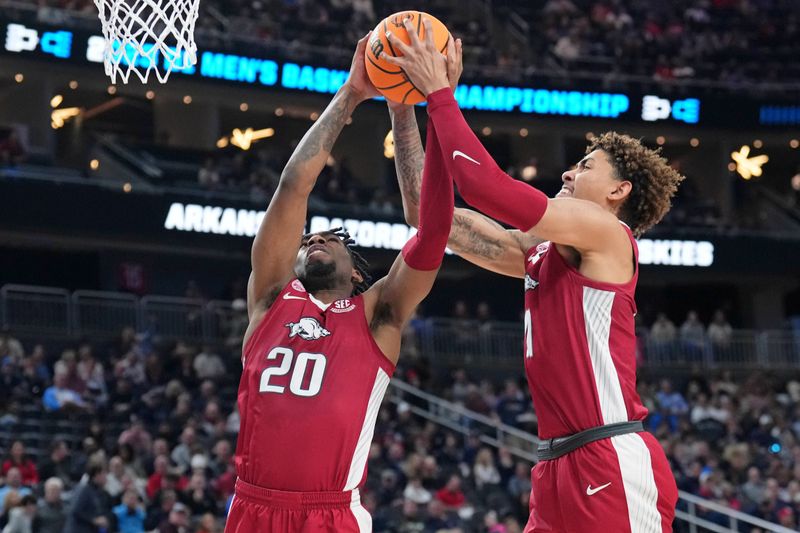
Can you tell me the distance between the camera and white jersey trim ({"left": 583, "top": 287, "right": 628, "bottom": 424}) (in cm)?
498

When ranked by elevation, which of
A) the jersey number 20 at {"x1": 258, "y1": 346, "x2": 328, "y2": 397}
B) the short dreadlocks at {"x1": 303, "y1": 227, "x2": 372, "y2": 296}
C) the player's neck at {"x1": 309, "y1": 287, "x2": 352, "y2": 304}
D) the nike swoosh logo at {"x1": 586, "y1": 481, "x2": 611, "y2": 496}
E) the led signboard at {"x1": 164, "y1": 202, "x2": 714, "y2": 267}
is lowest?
the nike swoosh logo at {"x1": 586, "y1": 481, "x2": 611, "y2": 496}

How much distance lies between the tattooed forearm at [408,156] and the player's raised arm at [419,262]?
0.40 meters

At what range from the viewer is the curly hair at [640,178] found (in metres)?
5.25

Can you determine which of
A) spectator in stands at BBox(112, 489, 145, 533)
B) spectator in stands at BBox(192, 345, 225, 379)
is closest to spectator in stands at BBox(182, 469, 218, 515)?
spectator in stands at BBox(112, 489, 145, 533)

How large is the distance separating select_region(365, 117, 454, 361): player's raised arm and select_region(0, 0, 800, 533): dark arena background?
6173 millimetres

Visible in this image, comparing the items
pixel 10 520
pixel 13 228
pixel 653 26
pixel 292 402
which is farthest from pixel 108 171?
pixel 292 402

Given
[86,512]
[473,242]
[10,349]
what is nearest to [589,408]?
[473,242]

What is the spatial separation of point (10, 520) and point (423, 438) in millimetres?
6533

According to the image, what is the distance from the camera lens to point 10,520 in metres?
11.7

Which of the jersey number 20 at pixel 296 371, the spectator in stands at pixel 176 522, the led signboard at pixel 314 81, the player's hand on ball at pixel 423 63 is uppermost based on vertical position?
the led signboard at pixel 314 81

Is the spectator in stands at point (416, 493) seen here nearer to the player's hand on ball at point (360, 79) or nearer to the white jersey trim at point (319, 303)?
the white jersey trim at point (319, 303)

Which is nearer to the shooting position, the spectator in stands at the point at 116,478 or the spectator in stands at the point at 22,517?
the spectator in stands at the point at 22,517

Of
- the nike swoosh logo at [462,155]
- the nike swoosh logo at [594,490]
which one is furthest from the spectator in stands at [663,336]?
the nike swoosh logo at [462,155]

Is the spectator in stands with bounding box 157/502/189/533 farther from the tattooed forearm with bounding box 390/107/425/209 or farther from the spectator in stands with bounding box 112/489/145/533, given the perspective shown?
the tattooed forearm with bounding box 390/107/425/209
